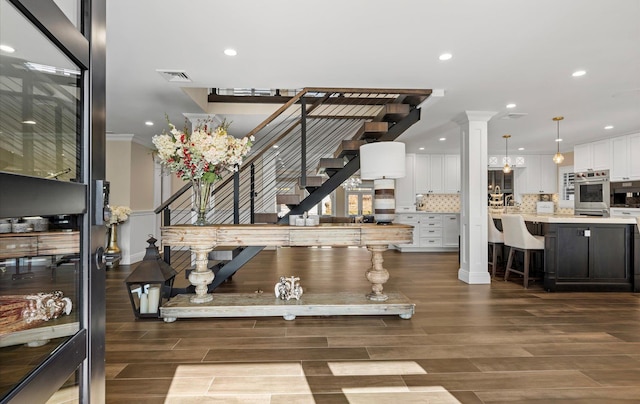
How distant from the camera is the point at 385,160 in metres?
3.10

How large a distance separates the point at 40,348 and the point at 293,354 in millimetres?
1821

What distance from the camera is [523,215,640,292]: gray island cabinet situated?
422 cm

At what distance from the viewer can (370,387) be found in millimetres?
1966

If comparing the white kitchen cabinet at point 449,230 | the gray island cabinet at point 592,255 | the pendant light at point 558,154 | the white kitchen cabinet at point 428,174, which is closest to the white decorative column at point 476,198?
the gray island cabinet at point 592,255

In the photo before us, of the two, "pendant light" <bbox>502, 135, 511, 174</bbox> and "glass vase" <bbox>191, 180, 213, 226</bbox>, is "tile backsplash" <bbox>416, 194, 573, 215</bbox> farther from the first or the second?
"glass vase" <bbox>191, 180, 213, 226</bbox>

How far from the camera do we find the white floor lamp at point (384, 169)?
3094mm

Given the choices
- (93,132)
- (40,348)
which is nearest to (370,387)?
(40,348)

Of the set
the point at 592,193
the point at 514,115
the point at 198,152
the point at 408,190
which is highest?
the point at 514,115

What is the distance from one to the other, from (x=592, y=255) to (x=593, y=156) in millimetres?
3668

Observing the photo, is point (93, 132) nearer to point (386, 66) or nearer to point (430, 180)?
point (386, 66)

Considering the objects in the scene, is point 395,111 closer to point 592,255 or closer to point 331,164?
point 331,164

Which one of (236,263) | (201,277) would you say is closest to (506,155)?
(236,263)

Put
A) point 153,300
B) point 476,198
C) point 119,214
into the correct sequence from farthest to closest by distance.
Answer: point 119,214 → point 476,198 → point 153,300

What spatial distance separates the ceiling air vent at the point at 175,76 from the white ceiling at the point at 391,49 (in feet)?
0.26
